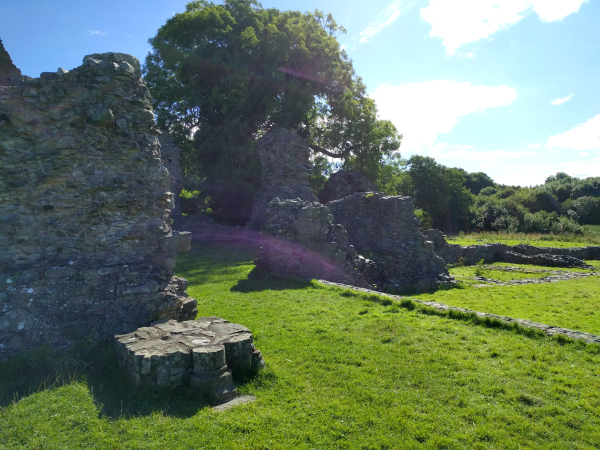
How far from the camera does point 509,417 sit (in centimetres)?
417

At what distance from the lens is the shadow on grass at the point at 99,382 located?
4.45m

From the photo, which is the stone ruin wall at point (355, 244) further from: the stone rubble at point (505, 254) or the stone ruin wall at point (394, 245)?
the stone rubble at point (505, 254)

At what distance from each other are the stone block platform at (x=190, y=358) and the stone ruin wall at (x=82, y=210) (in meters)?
1.13

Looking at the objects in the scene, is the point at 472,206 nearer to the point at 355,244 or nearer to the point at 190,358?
the point at 355,244

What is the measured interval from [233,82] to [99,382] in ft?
71.0

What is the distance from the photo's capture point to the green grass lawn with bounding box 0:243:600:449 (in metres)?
3.89

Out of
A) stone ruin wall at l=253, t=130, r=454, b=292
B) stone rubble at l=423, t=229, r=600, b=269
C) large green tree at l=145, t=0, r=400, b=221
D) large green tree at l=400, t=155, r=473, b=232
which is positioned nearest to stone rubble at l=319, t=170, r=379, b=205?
large green tree at l=145, t=0, r=400, b=221

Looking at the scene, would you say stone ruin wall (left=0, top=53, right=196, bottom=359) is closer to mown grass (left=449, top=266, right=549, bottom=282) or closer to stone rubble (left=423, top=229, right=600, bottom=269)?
mown grass (left=449, top=266, right=549, bottom=282)

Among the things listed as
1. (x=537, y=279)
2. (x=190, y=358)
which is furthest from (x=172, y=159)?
→ (x=537, y=279)

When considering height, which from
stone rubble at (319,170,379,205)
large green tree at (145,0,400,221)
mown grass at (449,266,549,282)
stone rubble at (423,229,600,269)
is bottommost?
mown grass at (449,266,549,282)

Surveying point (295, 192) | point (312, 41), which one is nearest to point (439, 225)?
point (312, 41)

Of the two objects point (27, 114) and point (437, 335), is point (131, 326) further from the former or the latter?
point (437, 335)

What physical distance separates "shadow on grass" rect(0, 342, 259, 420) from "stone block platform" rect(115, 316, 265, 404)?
0.12 meters

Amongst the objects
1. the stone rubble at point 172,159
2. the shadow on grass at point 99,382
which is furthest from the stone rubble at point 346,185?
the shadow on grass at point 99,382
